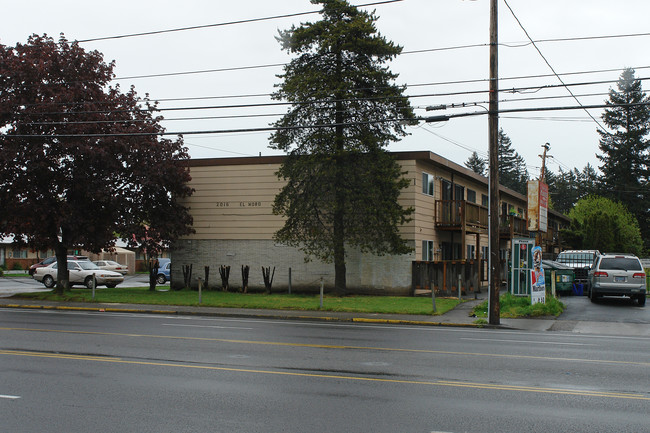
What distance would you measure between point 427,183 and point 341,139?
606cm

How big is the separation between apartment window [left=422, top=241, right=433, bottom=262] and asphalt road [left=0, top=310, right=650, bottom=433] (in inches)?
552

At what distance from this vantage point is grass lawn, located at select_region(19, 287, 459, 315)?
73.9 feet

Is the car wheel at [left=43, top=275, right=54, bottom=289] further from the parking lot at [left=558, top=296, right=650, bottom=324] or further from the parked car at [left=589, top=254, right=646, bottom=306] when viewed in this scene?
the parked car at [left=589, top=254, right=646, bottom=306]

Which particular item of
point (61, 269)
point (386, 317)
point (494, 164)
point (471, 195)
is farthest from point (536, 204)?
point (61, 269)

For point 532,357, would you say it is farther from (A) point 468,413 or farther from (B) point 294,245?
(B) point 294,245

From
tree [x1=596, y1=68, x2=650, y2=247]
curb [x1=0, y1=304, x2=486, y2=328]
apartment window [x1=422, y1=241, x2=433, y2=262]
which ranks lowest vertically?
curb [x1=0, y1=304, x2=486, y2=328]

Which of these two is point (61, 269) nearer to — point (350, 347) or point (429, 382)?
point (350, 347)

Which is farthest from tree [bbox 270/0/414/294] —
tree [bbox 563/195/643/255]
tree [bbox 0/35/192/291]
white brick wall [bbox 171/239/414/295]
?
tree [bbox 563/195/643/255]

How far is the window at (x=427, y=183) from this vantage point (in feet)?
98.0

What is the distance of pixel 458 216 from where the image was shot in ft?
108

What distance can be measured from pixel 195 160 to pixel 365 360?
2248cm

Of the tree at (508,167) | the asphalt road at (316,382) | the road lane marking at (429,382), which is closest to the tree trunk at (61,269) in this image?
the asphalt road at (316,382)

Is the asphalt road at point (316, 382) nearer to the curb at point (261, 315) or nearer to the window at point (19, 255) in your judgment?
the curb at point (261, 315)

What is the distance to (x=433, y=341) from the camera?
1458 cm
